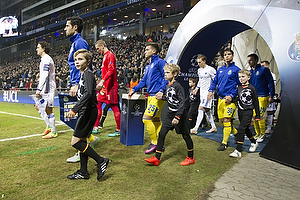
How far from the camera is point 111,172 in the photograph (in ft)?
10.2

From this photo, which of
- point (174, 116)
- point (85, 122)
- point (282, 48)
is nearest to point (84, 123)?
point (85, 122)

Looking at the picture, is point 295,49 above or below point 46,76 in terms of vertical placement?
above

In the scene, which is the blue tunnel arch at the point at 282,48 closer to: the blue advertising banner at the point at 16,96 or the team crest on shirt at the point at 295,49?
the team crest on shirt at the point at 295,49

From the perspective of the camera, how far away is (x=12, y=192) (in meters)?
2.44

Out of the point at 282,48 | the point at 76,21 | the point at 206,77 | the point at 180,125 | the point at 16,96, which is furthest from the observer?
the point at 16,96

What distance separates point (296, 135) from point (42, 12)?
183 ft

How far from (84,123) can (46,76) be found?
2.62 m

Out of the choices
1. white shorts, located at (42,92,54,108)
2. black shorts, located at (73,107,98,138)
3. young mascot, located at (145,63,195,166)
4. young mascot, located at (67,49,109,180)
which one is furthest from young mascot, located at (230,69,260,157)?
white shorts, located at (42,92,54,108)

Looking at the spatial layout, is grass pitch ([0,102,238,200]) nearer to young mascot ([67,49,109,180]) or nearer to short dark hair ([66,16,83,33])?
young mascot ([67,49,109,180])

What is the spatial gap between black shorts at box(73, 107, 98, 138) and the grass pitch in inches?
Result: 24.6

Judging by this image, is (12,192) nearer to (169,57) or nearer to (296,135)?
(296,135)

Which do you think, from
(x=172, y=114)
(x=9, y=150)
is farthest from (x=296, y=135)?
(x=9, y=150)

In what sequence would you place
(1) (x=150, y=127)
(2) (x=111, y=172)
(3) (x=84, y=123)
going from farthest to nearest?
1. (1) (x=150, y=127)
2. (2) (x=111, y=172)
3. (3) (x=84, y=123)

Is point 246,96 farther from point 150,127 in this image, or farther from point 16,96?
point 16,96
